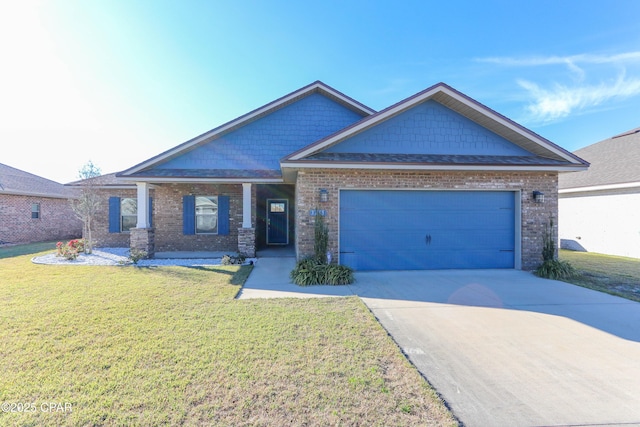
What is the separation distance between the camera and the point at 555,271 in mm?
7465

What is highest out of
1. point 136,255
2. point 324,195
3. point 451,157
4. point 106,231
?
point 451,157

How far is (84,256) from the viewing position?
10523 mm

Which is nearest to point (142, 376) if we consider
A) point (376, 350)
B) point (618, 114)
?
point (376, 350)

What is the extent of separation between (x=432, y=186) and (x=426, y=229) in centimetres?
128

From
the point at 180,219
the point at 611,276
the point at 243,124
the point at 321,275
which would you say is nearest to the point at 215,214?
the point at 180,219

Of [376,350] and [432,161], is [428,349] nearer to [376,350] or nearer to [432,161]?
[376,350]

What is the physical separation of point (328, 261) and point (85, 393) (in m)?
5.43

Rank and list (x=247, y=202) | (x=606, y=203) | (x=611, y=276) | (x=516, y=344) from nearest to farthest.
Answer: (x=516, y=344), (x=611, y=276), (x=247, y=202), (x=606, y=203)

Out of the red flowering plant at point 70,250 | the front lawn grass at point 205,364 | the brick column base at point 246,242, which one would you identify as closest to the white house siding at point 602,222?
the front lawn grass at point 205,364

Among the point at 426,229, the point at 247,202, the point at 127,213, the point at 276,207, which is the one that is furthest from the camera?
the point at 276,207

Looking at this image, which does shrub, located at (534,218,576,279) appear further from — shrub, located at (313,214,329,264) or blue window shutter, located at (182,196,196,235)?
blue window shutter, located at (182,196,196,235)

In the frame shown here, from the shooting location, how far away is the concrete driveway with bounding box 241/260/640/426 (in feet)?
8.40

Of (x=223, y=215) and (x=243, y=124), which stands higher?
(x=243, y=124)

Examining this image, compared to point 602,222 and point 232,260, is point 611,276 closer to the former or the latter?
point 602,222
